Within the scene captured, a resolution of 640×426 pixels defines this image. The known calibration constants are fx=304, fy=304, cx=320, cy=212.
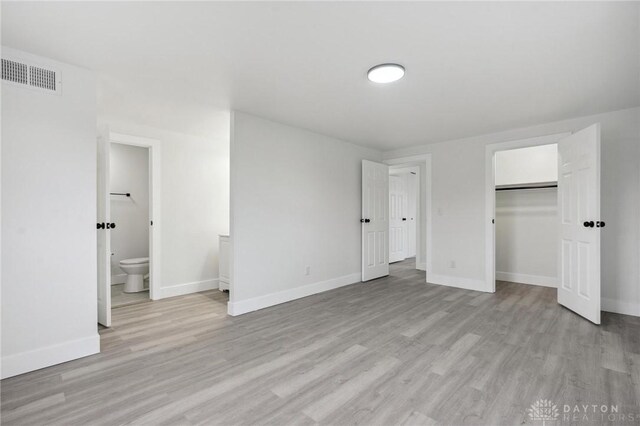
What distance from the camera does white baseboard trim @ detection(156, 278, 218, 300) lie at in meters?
4.12

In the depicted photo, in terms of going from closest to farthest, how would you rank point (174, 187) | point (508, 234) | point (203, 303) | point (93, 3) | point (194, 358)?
point (93, 3) → point (194, 358) → point (203, 303) → point (174, 187) → point (508, 234)

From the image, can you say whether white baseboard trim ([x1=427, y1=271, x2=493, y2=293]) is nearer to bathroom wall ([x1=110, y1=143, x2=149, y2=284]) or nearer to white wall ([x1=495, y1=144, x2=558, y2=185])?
white wall ([x1=495, y1=144, x2=558, y2=185])

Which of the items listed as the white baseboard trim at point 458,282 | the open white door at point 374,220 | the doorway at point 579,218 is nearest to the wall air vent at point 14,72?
the open white door at point 374,220

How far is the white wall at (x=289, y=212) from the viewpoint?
349 centimetres

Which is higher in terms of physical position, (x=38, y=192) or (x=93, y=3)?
(x=93, y=3)

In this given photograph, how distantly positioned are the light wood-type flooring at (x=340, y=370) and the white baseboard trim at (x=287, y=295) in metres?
0.14

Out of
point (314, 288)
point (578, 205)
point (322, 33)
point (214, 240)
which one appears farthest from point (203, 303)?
point (578, 205)

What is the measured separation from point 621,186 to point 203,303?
5120 mm

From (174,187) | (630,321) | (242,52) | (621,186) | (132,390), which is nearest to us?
(132,390)

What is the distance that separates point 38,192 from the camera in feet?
7.23

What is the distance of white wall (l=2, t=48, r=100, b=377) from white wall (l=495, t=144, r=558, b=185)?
217 inches

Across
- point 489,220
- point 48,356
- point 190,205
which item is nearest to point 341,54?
point 48,356

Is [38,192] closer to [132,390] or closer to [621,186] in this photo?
[132,390]

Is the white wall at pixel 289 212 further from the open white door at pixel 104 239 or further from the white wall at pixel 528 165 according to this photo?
the white wall at pixel 528 165
